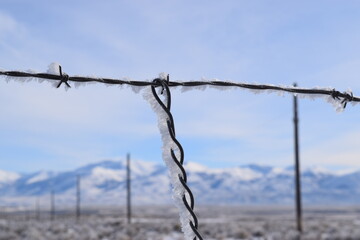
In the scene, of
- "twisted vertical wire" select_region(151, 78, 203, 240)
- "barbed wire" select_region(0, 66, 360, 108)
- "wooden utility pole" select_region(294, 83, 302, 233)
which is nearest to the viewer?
"twisted vertical wire" select_region(151, 78, 203, 240)

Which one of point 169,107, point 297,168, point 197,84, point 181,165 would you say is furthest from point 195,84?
point 297,168

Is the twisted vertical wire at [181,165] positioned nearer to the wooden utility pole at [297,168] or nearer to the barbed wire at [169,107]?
the barbed wire at [169,107]

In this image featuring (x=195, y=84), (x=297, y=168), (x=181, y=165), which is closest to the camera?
(x=181, y=165)

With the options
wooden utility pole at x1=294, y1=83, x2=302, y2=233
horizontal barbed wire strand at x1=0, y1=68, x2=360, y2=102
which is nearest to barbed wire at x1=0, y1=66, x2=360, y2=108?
horizontal barbed wire strand at x1=0, y1=68, x2=360, y2=102

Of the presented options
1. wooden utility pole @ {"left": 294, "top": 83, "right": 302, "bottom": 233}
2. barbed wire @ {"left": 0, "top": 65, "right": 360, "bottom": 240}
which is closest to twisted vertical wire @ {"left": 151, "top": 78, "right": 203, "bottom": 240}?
barbed wire @ {"left": 0, "top": 65, "right": 360, "bottom": 240}

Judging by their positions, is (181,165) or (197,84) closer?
(181,165)

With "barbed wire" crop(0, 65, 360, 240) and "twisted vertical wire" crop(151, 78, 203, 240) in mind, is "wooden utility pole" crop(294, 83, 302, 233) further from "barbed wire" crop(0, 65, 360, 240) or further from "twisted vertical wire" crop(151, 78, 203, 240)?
"twisted vertical wire" crop(151, 78, 203, 240)

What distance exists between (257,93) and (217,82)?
220mm

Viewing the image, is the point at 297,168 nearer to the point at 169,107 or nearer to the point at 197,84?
the point at 197,84

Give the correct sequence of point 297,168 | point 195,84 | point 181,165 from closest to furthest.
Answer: point 181,165 → point 195,84 → point 297,168

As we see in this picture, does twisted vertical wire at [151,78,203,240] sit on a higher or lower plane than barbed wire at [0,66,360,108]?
lower

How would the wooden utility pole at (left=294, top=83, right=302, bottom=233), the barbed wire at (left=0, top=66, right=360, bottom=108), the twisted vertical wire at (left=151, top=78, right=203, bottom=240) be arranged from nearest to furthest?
the twisted vertical wire at (left=151, top=78, right=203, bottom=240) < the barbed wire at (left=0, top=66, right=360, bottom=108) < the wooden utility pole at (left=294, top=83, right=302, bottom=233)

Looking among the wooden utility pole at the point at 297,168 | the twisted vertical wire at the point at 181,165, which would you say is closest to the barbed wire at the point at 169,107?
the twisted vertical wire at the point at 181,165

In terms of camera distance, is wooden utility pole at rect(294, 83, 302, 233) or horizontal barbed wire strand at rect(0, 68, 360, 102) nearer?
horizontal barbed wire strand at rect(0, 68, 360, 102)
